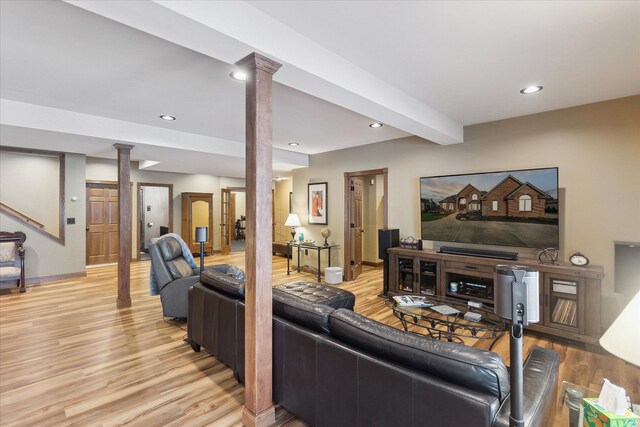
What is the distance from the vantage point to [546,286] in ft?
10.7

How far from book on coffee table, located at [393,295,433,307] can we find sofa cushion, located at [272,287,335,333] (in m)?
1.29

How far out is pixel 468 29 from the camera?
195cm

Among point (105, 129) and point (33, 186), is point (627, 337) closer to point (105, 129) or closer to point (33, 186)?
point (105, 129)

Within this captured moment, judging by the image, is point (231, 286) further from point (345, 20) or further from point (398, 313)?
point (345, 20)

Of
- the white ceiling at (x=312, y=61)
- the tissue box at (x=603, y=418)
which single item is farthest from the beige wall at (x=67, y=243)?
the tissue box at (x=603, y=418)

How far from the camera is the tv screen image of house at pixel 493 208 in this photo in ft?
11.4

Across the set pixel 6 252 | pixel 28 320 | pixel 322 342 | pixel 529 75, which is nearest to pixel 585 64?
pixel 529 75

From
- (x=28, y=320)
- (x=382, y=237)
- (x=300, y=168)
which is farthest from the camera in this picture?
(x=300, y=168)

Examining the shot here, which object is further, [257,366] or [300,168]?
[300,168]

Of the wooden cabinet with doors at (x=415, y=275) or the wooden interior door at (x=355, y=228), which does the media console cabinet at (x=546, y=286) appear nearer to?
the wooden cabinet with doors at (x=415, y=275)

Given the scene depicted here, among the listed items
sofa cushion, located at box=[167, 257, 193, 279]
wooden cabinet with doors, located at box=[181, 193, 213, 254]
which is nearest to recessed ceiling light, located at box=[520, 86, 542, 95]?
sofa cushion, located at box=[167, 257, 193, 279]

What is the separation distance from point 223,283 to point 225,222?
6984 millimetres

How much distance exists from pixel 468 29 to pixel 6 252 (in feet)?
23.5

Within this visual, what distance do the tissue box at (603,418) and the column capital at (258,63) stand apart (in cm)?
225
